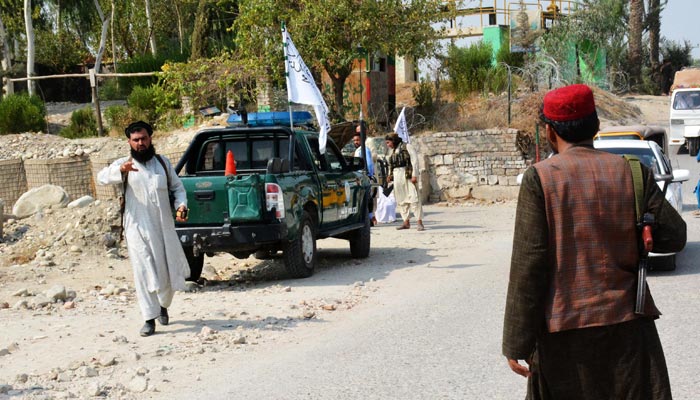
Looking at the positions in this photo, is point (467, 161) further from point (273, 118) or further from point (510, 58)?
point (510, 58)

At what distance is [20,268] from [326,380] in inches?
322

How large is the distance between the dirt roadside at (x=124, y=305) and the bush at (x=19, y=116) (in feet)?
53.3

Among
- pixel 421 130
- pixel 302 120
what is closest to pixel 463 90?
pixel 421 130

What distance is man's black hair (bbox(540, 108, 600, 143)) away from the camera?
3.90m

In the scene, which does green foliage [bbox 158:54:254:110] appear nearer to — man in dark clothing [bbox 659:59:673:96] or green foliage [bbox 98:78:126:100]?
green foliage [bbox 98:78:126:100]

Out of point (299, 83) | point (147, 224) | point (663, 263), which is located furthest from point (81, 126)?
point (147, 224)

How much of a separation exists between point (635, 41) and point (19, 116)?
29.0m

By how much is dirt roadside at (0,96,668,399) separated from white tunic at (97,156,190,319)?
0.43m

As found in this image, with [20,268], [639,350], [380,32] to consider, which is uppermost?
[380,32]

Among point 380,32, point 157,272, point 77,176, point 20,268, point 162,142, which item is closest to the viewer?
point 157,272

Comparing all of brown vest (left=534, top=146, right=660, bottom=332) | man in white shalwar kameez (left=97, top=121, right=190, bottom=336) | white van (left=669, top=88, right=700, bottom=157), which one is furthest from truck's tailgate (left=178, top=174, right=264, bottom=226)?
white van (left=669, top=88, right=700, bottom=157)

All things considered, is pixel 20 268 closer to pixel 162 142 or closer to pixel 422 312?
pixel 422 312

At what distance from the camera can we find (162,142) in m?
28.0

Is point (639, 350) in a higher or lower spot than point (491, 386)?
higher
